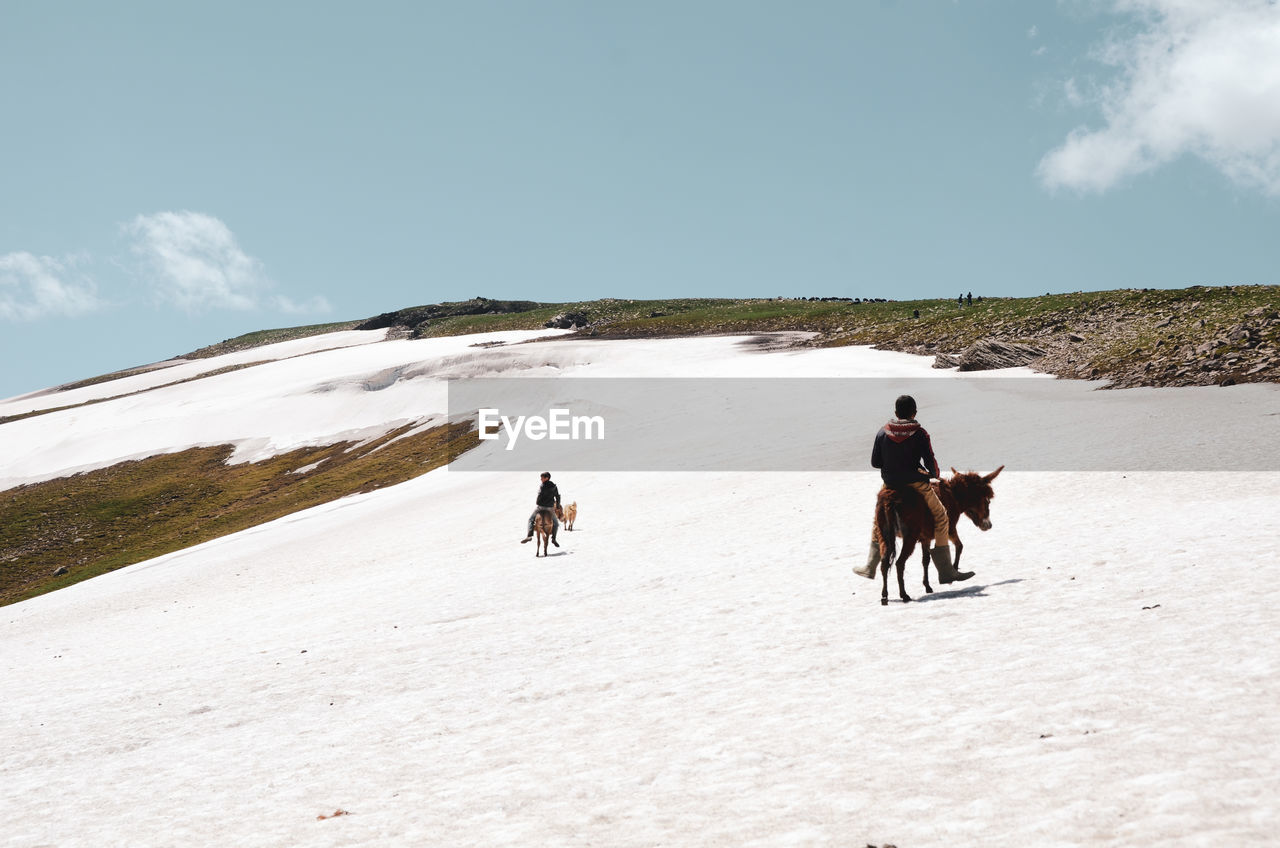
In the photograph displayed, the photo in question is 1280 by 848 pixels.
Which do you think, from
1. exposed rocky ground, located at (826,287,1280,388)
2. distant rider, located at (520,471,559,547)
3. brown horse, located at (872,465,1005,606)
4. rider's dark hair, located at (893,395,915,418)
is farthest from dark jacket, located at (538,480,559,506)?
exposed rocky ground, located at (826,287,1280,388)

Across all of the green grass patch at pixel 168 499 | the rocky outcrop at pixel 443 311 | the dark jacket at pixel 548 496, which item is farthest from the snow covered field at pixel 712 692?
the rocky outcrop at pixel 443 311

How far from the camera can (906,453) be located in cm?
1316

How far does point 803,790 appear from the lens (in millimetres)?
7402

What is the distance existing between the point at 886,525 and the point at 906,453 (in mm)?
1225

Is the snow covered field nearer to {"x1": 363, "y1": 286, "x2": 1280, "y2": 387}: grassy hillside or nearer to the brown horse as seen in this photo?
the brown horse

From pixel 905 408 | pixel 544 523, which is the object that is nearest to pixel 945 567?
pixel 905 408

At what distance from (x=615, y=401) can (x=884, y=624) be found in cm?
4362

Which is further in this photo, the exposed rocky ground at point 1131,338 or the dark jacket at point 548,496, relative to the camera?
the exposed rocky ground at point 1131,338

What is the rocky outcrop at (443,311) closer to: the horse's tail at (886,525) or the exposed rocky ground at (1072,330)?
the exposed rocky ground at (1072,330)

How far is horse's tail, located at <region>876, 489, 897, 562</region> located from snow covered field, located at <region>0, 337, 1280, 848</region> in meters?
0.93

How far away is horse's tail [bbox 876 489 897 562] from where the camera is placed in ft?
44.2

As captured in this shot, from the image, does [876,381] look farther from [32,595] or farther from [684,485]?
[32,595]

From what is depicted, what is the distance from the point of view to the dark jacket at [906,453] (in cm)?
1309

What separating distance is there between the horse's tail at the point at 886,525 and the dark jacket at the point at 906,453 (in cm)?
32
